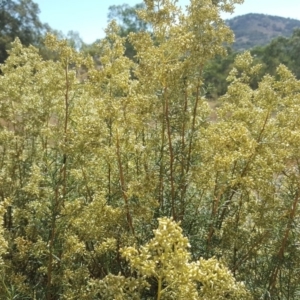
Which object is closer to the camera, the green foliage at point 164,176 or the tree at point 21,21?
the green foliage at point 164,176

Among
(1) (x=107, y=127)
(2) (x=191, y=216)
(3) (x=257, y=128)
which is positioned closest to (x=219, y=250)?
(2) (x=191, y=216)

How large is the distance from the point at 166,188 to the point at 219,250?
0.82 m

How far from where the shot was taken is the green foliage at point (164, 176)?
3633 mm

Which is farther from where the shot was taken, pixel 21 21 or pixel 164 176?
pixel 21 21

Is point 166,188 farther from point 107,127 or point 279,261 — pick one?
point 279,261

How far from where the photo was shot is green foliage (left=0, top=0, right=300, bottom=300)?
3.63 metres

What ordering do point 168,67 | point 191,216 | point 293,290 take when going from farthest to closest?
1. point 191,216
2. point 293,290
3. point 168,67

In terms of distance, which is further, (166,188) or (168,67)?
(166,188)

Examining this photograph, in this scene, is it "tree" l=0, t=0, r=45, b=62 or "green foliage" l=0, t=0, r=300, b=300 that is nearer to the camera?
"green foliage" l=0, t=0, r=300, b=300

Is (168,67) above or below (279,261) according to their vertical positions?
above

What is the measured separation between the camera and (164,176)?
4141 mm

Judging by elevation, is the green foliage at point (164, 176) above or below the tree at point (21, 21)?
below

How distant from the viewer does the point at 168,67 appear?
3635 mm

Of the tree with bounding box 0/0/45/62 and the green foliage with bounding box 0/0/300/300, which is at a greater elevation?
the tree with bounding box 0/0/45/62
